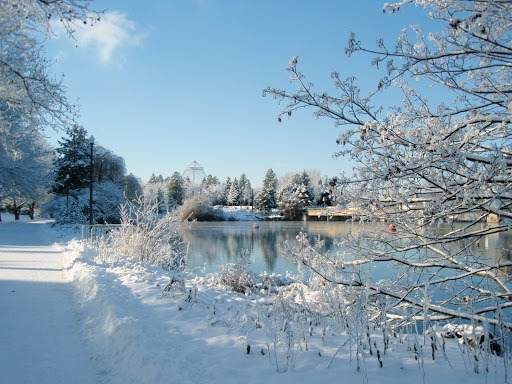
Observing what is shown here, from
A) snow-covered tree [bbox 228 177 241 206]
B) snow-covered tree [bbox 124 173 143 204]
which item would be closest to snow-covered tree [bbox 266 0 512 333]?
snow-covered tree [bbox 124 173 143 204]

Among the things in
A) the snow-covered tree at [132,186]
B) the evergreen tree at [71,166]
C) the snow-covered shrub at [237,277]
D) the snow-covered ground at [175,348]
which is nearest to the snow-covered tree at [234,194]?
the snow-covered tree at [132,186]

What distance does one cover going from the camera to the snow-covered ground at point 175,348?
3.59 meters

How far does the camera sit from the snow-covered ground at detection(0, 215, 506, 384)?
11.8 ft

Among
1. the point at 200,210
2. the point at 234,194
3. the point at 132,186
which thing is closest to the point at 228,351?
the point at 132,186

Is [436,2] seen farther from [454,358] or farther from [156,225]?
[156,225]

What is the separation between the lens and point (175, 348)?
4.14m

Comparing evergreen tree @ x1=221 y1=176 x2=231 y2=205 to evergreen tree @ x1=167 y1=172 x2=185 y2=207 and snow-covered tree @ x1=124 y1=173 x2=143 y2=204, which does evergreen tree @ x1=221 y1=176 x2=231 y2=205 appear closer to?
evergreen tree @ x1=167 y1=172 x2=185 y2=207

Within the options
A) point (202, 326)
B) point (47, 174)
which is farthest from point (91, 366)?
point (47, 174)

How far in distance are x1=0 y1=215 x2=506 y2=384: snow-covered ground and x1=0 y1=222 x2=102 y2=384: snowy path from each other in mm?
12

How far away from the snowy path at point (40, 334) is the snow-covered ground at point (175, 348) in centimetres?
1

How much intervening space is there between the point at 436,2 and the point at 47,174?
2776 cm

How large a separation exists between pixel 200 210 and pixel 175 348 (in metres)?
55.8

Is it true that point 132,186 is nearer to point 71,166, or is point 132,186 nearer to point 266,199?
point 71,166

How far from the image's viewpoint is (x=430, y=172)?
3.76m
